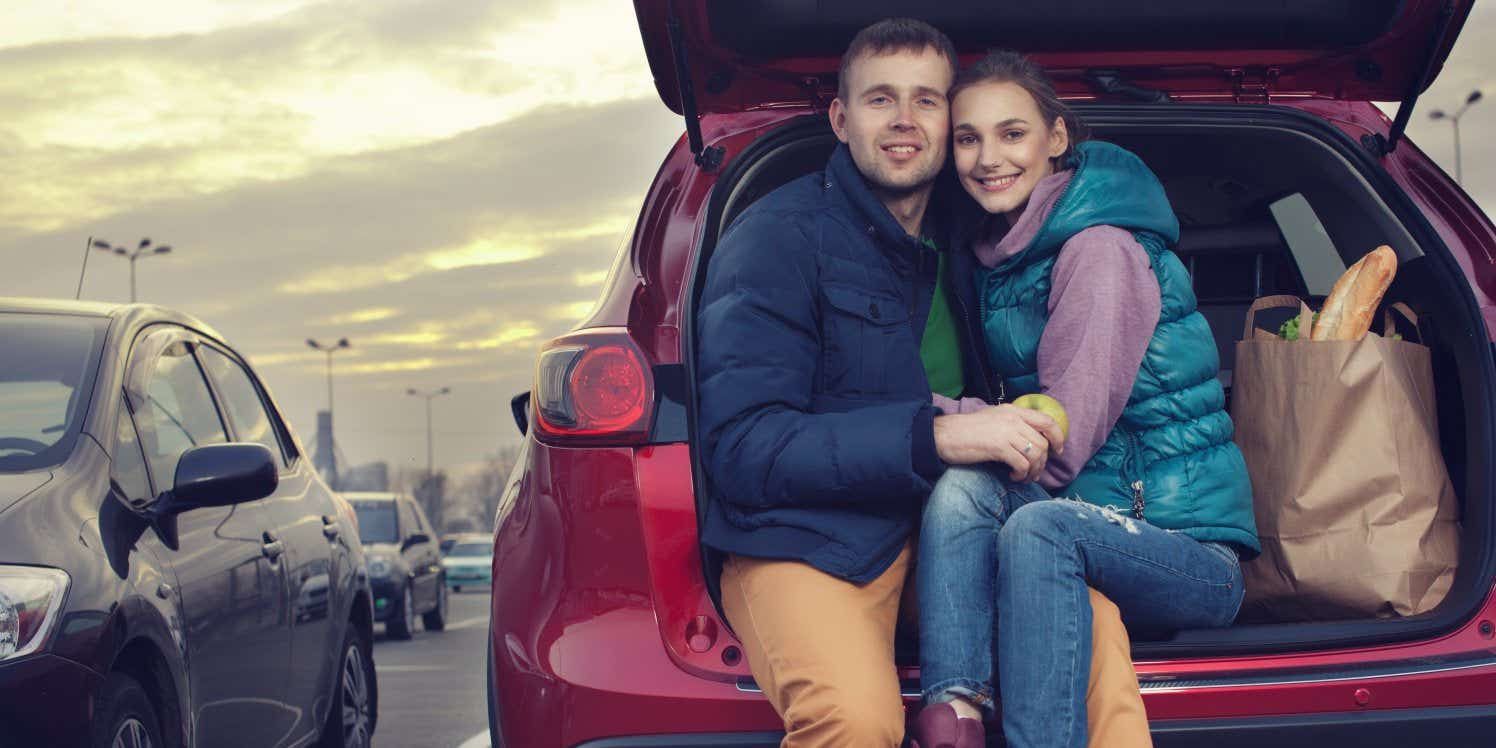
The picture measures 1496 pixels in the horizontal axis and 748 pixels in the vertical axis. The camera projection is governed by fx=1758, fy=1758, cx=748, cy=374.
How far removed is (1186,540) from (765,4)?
144 centimetres

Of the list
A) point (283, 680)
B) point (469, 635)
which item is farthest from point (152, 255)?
point (283, 680)

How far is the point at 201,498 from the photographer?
432 cm

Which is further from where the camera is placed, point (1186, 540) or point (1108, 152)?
point (1108, 152)

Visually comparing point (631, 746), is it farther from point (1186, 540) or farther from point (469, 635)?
point (469, 635)

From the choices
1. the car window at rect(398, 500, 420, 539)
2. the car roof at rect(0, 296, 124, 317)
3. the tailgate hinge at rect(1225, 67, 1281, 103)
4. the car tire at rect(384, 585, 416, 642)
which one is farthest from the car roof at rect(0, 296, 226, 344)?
the car window at rect(398, 500, 420, 539)

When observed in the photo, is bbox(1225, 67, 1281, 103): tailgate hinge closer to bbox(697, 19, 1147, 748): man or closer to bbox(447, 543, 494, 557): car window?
bbox(697, 19, 1147, 748): man

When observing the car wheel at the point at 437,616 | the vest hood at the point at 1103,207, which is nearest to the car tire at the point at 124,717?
the vest hood at the point at 1103,207

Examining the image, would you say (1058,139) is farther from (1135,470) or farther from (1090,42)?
(1135,470)

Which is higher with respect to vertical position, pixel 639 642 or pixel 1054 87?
pixel 1054 87

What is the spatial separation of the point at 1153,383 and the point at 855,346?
22.5 inches

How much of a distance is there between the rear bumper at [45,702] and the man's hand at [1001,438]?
187 centimetres

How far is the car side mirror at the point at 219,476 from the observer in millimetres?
4301

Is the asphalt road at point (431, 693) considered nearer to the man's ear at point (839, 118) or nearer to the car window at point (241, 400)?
the car window at point (241, 400)

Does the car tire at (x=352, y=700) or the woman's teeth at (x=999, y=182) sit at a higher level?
the woman's teeth at (x=999, y=182)
